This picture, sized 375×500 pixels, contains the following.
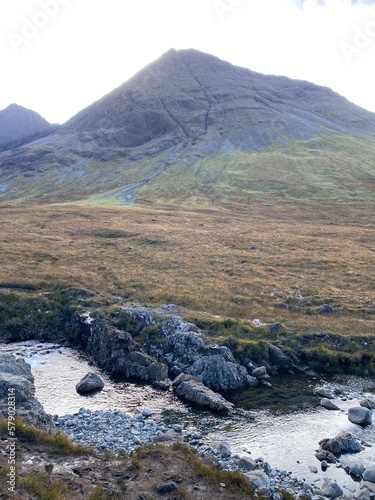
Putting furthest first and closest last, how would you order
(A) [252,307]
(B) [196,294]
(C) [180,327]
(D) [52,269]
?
1. (D) [52,269]
2. (B) [196,294]
3. (A) [252,307]
4. (C) [180,327]

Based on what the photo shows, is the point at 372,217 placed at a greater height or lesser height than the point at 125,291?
greater

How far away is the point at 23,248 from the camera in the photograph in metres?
62.5

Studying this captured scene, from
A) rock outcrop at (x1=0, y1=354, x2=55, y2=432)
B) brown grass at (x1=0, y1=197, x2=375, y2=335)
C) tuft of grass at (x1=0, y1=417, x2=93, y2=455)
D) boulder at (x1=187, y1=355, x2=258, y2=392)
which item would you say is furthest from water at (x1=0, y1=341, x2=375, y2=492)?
brown grass at (x1=0, y1=197, x2=375, y2=335)

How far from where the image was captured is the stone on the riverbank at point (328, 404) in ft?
91.0

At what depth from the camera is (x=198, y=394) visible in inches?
1114

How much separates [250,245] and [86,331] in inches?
1584

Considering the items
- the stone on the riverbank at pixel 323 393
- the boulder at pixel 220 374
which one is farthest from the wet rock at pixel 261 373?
the stone on the riverbank at pixel 323 393

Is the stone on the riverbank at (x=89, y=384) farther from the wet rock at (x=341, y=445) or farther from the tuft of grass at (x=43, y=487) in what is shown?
the wet rock at (x=341, y=445)

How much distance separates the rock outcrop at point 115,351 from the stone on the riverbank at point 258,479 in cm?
1237

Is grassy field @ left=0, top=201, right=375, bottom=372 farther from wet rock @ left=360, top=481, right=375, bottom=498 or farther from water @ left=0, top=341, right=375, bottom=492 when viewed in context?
wet rock @ left=360, top=481, right=375, bottom=498

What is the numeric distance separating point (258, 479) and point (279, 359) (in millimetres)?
15275

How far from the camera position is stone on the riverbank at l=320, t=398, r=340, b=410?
2775cm

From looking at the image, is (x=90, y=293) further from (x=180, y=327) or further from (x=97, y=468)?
(x=97, y=468)

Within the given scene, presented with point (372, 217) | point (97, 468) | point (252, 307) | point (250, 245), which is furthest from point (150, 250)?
point (372, 217)
